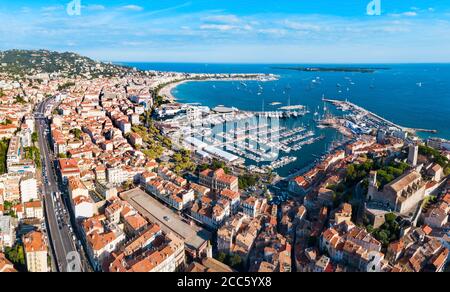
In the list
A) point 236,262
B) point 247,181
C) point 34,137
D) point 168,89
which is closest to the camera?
point 236,262

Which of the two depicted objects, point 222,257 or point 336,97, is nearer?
point 222,257

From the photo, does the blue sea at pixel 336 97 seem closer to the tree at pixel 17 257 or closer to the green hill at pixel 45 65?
the tree at pixel 17 257

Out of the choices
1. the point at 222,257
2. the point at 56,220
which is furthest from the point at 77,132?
the point at 222,257

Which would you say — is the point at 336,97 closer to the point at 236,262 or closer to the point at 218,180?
the point at 218,180

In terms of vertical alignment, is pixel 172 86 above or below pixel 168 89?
above

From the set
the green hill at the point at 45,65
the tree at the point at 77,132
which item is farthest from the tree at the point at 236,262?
the green hill at the point at 45,65

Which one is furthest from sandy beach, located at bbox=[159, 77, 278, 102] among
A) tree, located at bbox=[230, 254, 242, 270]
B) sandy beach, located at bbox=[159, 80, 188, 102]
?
tree, located at bbox=[230, 254, 242, 270]
